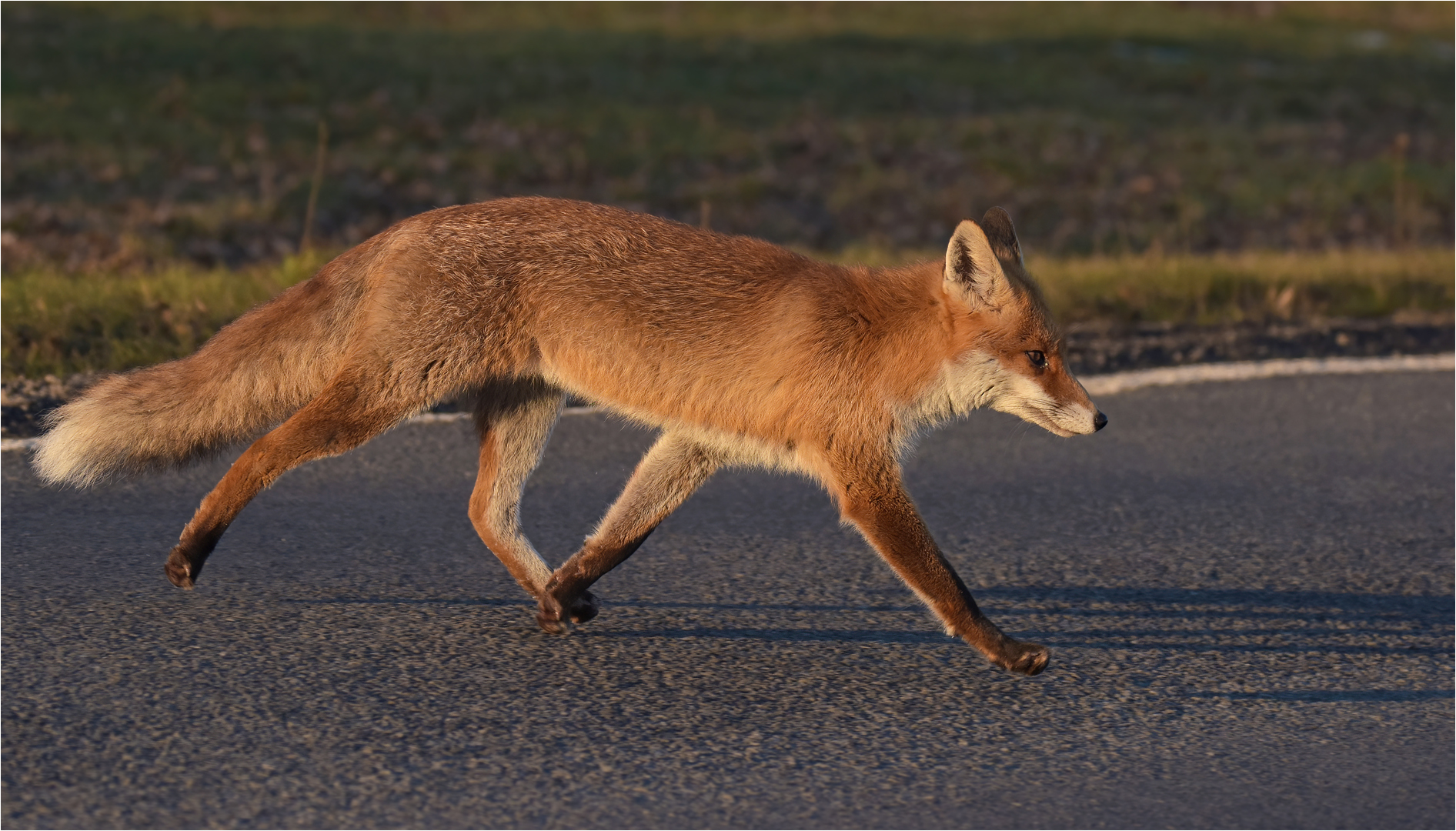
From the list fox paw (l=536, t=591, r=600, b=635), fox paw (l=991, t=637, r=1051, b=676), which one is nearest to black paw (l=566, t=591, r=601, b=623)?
fox paw (l=536, t=591, r=600, b=635)

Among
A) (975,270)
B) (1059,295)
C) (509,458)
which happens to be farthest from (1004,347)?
(1059,295)

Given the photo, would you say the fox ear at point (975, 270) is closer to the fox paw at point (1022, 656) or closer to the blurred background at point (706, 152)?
the fox paw at point (1022, 656)

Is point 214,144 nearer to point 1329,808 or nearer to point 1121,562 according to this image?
point 1121,562

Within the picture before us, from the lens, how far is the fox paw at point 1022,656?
177 inches

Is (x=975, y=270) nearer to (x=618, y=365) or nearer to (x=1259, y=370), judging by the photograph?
(x=618, y=365)

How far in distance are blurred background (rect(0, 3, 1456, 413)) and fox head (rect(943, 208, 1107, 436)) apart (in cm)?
396

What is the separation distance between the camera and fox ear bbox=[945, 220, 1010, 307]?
4656mm

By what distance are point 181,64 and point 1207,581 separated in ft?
47.8

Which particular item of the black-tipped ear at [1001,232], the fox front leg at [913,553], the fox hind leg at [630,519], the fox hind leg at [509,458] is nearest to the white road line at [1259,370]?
the fox hind leg at [509,458]

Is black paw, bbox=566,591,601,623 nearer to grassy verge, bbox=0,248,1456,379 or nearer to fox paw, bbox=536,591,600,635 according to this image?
fox paw, bbox=536,591,600,635

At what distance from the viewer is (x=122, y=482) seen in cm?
607

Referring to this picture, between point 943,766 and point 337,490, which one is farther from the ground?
point 943,766

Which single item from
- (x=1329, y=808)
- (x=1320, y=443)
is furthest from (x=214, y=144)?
(x=1329, y=808)

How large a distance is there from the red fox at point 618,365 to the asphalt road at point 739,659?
0.33 m
